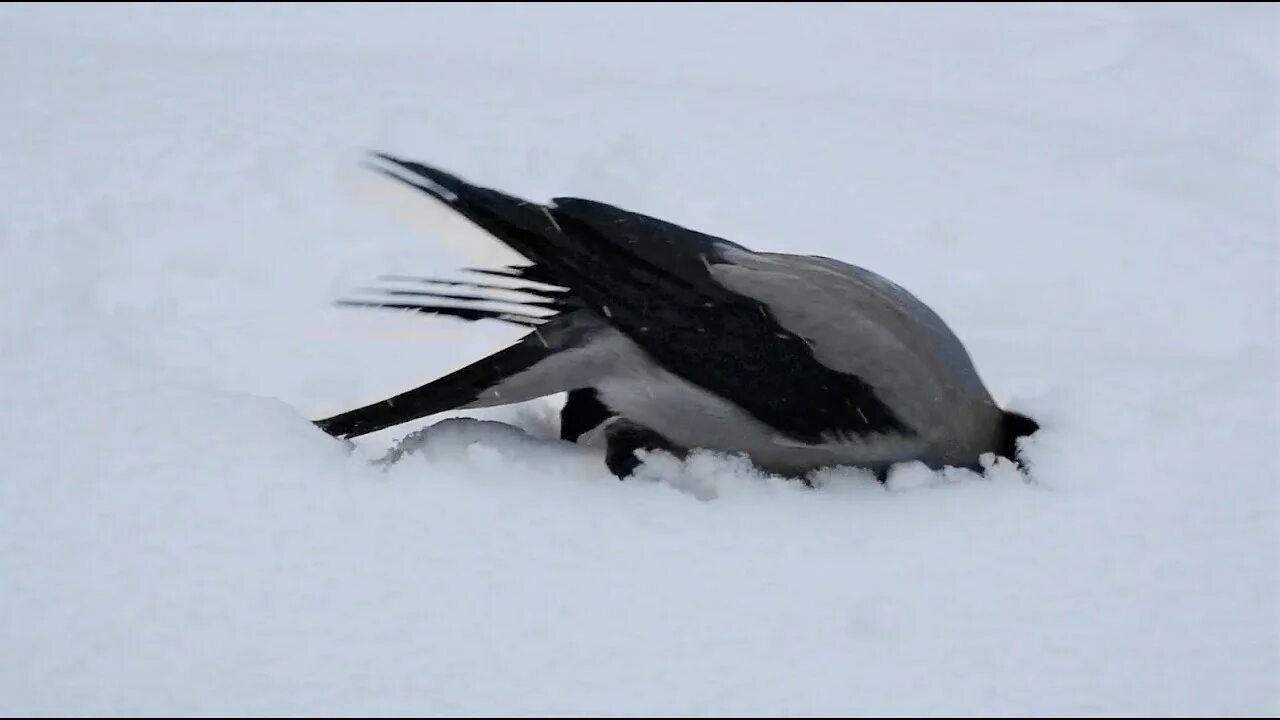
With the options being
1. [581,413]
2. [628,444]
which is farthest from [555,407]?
[628,444]

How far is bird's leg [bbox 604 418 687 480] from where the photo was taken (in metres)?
2.84

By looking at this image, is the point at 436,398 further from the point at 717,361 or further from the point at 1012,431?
the point at 1012,431

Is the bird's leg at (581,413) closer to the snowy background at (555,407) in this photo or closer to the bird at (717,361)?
the bird at (717,361)

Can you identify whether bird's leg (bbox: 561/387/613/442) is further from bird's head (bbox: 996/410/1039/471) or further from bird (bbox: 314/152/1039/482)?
bird's head (bbox: 996/410/1039/471)

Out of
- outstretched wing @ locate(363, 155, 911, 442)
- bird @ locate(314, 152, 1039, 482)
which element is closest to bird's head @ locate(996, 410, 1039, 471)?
bird @ locate(314, 152, 1039, 482)

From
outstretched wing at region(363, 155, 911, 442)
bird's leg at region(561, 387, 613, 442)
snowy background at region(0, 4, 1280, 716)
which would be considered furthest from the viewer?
bird's leg at region(561, 387, 613, 442)

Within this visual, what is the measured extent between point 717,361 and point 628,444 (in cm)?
24

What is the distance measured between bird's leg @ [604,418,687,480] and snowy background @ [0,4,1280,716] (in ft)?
0.16

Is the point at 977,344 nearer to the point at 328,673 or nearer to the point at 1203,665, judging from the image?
the point at 1203,665

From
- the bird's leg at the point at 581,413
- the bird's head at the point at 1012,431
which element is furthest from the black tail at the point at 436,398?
the bird's head at the point at 1012,431

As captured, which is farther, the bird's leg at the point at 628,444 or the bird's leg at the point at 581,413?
the bird's leg at the point at 581,413

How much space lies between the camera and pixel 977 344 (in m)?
3.69

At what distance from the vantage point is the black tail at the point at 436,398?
2879 mm

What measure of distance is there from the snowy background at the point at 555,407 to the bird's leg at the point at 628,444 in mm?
50
